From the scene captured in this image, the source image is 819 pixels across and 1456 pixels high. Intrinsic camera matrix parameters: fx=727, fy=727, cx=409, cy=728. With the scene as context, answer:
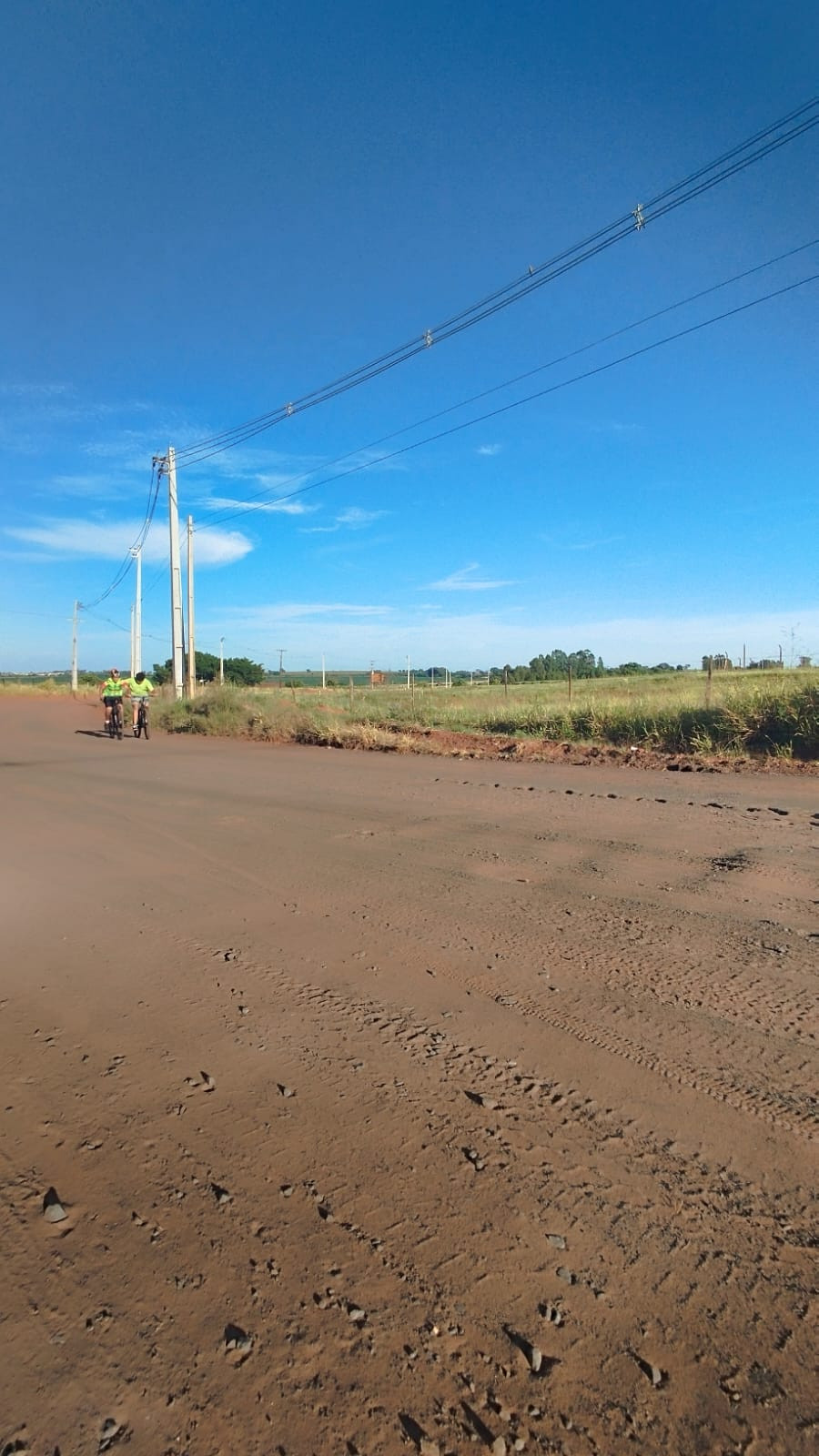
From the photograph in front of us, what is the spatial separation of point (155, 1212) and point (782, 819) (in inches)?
260

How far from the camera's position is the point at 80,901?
4.96m

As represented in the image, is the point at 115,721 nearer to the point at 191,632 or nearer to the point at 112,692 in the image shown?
the point at 112,692

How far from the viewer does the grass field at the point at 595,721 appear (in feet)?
44.8

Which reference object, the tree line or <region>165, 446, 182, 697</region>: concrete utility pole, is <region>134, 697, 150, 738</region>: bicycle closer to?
<region>165, 446, 182, 697</region>: concrete utility pole

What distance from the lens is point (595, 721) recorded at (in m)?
16.9

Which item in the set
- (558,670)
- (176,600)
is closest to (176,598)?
(176,600)

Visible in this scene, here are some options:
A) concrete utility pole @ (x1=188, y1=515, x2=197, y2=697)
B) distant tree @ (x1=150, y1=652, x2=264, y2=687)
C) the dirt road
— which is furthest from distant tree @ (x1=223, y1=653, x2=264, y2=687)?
the dirt road

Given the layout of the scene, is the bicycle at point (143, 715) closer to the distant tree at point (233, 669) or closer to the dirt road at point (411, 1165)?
the dirt road at point (411, 1165)

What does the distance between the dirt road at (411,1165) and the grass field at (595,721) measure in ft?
31.3

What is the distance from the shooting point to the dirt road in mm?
1564

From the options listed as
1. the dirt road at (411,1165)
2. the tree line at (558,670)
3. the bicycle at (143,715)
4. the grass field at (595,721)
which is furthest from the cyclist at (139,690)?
the tree line at (558,670)

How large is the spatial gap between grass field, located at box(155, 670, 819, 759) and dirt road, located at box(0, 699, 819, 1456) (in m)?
9.56

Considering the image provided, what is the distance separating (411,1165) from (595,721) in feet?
50.3

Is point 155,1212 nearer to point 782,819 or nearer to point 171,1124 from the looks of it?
point 171,1124
